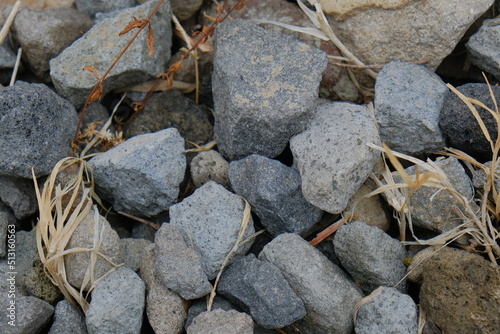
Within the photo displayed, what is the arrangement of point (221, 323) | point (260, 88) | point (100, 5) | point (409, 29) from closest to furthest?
1. point (221, 323)
2. point (260, 88)
3. point (409, 29)
4. point (100, 5)

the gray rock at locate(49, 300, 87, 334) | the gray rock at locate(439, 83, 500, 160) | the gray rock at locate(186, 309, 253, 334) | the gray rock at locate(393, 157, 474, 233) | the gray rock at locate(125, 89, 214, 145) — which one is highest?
the gray rock at locate(439, 83, 500, 160)

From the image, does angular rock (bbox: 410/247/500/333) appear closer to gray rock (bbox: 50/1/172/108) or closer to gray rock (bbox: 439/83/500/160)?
gray rock (bbox: 439/83/500/160)

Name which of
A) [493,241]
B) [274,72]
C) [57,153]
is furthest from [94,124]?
[493,241]

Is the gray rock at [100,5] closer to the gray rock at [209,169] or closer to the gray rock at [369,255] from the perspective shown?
the gray rock at [209,169]

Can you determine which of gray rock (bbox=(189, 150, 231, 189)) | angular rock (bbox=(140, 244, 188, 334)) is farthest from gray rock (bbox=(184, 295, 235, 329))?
gray rock (bbox=(189, 150, 231, 189))

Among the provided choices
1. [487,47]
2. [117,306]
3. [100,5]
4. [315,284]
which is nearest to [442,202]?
[315,284]

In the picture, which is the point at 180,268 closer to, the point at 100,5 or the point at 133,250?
the point at 133,250

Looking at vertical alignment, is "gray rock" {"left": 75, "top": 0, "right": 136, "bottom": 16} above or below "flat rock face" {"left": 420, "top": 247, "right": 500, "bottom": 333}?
above
